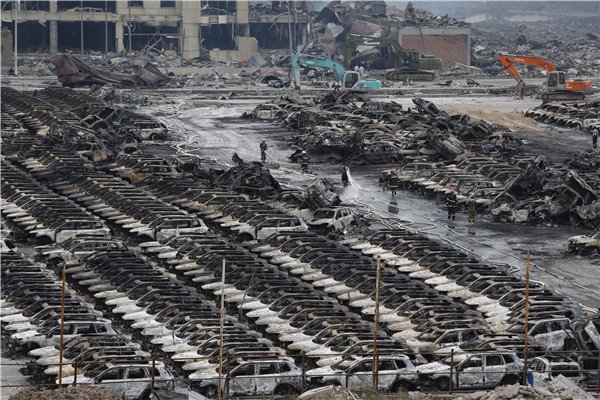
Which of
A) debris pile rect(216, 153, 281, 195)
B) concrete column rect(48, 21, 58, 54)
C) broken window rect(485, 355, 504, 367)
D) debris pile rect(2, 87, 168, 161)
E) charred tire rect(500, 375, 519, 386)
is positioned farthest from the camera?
concrete column rect(48, 21, 58, 54)

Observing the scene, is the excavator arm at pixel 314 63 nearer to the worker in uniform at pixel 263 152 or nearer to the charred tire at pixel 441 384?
the worker in uniform at pixel 263 152

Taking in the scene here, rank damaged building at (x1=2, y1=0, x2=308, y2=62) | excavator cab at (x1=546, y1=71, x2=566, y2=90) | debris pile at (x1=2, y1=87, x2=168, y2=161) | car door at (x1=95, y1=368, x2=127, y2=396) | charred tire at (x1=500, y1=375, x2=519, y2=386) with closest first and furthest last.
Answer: car door at (x1=95, y1=368, x2=127, y2=396) < charred tire at (x1=500, y1=375, x2=519, y2=386) < debris pile at (x1=2, y1=87, x2=168, y2=161) < excavator cab at (x1=546, y1=71, x2=566, y2=90) < damaged building at (x1=2, y1=0, x2=308, y2=62)

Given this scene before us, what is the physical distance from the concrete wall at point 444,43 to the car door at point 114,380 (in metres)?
105

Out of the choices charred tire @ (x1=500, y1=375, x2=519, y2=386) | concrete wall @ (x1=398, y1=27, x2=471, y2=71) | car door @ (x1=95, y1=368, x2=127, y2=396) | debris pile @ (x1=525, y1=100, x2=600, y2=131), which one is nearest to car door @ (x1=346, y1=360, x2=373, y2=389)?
charred tire @ (x1=500, y1=375, x2=519, y2=386)

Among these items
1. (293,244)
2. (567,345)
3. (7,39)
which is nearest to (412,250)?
(293,244)

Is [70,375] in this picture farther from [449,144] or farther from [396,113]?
[396,113]

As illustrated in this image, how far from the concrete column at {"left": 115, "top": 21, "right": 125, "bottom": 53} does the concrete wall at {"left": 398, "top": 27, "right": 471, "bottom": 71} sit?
25.6 metres

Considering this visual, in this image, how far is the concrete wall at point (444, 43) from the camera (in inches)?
5221

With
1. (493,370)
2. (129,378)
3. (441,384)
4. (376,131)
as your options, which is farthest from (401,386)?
(376,131)

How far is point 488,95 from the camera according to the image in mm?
104438

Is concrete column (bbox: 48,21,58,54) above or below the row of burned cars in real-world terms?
above

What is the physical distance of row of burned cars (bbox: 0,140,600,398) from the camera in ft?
98.8

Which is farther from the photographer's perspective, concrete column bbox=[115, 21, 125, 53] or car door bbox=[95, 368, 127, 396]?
concrete column bbox=[115, 21, 125, 53]

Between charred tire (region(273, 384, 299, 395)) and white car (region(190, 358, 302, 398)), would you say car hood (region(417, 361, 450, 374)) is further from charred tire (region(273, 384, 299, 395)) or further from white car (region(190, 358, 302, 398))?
charred tire (region(273, 384, 299, 395))
